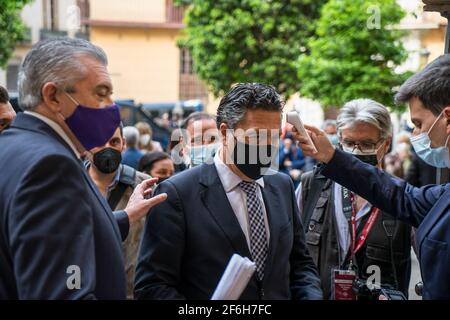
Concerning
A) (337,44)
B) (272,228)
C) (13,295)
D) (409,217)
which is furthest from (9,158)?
(337,44)

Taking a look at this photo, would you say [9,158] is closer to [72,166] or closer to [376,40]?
[72,166]

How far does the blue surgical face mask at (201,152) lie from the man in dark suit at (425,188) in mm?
2181

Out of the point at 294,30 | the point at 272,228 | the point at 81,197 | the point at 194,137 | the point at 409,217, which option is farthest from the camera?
the point at 294,30

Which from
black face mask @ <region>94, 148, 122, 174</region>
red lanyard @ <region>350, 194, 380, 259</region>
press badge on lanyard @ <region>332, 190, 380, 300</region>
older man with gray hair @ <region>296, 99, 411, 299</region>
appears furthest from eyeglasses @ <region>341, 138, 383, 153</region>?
black face mask @ <region>94, 148, 122, 174</region>

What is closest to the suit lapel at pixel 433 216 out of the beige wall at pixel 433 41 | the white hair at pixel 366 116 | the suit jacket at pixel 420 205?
the suit jacket at pixel 420 205

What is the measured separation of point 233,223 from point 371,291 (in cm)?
111

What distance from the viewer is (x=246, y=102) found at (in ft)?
9.29

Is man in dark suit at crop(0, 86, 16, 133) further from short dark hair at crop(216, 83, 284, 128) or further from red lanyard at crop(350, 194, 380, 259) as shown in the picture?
red lanyard at crop(350, 194, 380, 259)

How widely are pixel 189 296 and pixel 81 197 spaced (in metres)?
0.86

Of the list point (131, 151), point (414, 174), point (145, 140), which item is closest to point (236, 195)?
point (131, 151)

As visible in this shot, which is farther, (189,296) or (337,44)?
(337,44)

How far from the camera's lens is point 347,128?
3990 millimetres

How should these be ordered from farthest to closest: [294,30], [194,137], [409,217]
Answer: [294,30]
[194,137]
[409,217]

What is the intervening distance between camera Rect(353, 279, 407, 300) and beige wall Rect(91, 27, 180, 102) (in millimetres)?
29719
